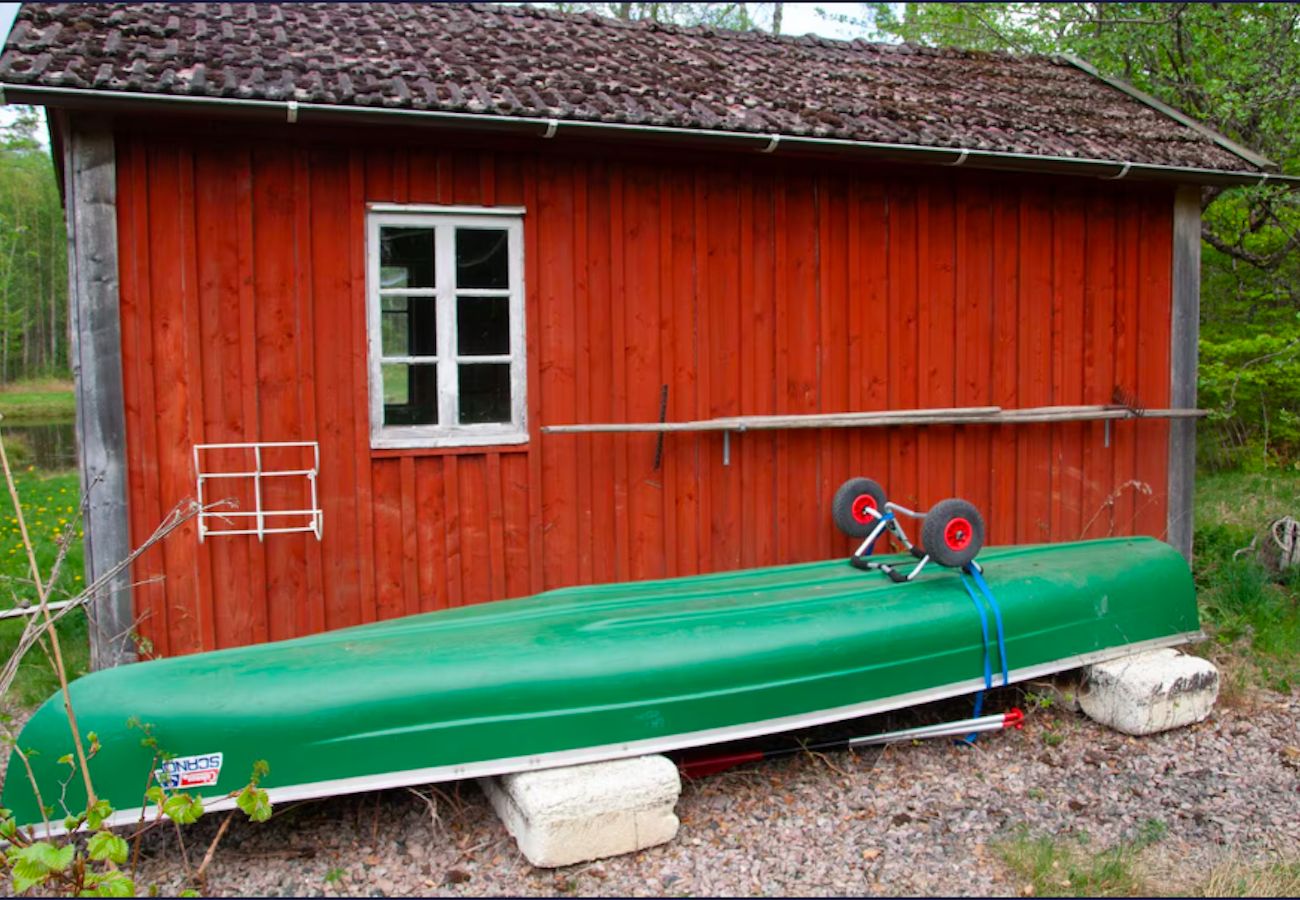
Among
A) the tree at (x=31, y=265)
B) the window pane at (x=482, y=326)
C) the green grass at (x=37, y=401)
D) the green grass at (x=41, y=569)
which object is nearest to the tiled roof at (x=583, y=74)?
the window pane at (x=482, y=326)

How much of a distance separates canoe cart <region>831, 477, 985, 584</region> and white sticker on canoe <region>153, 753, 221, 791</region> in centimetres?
355

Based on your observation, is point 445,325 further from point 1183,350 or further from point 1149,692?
point 1183,350

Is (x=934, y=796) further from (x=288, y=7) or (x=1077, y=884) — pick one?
(x=288, y=7)

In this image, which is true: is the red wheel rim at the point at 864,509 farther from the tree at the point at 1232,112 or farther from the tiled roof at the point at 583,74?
the tree at the point at 1232,112

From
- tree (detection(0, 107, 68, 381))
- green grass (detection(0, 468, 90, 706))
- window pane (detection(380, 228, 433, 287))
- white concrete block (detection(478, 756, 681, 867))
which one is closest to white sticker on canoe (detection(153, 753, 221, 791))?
green grass (detection(0, 468, 90, 706))

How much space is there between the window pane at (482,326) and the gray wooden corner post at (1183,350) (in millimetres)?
5066

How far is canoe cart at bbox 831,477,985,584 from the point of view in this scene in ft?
19.1

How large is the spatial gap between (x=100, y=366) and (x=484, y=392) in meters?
2.02

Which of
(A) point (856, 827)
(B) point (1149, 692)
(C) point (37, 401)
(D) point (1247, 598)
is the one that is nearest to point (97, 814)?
(A) point (856, 827)

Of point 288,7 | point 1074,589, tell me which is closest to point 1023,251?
point 1074,589

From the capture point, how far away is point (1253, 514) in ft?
33.6

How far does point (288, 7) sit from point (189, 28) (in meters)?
1.12

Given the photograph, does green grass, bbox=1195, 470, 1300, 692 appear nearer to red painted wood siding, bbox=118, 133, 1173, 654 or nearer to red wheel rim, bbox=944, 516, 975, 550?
red painted wood siding, bbox=118, 133, 1173, 654

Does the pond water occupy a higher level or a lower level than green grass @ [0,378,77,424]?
lower
